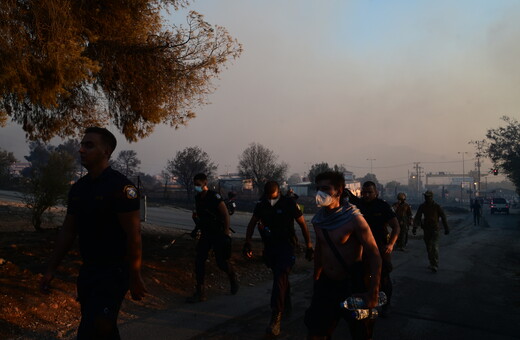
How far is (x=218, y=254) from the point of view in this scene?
6.41m

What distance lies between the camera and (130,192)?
3.03m

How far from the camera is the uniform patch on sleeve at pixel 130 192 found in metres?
3.01

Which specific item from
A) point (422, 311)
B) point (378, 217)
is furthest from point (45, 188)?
point (422, 311)

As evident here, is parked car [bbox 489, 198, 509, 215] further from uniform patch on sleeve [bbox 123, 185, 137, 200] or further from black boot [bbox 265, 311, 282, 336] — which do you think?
uniform patch on sleeve [bbox 123, 185, 137, 200]

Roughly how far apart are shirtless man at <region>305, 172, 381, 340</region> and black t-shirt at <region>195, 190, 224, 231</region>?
299cm

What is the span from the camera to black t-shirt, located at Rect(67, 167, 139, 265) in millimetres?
2984

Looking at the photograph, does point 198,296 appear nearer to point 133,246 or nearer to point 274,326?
point 274,326

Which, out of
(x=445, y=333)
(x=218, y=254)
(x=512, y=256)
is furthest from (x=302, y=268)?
(x=512, y=256)

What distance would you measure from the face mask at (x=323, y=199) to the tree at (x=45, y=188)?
9.31 m

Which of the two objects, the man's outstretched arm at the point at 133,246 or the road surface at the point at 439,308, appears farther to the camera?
the road surface at the point at 439,308

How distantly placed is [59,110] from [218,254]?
17.9 feet

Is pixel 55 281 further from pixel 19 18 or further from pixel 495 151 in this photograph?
pixel 495 151

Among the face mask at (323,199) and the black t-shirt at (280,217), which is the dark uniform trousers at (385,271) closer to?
the black t-shirt at (280,217)

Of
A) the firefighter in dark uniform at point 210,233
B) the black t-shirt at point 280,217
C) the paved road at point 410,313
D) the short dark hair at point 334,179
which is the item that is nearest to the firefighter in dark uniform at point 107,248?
the short dark hair at point 334,179
